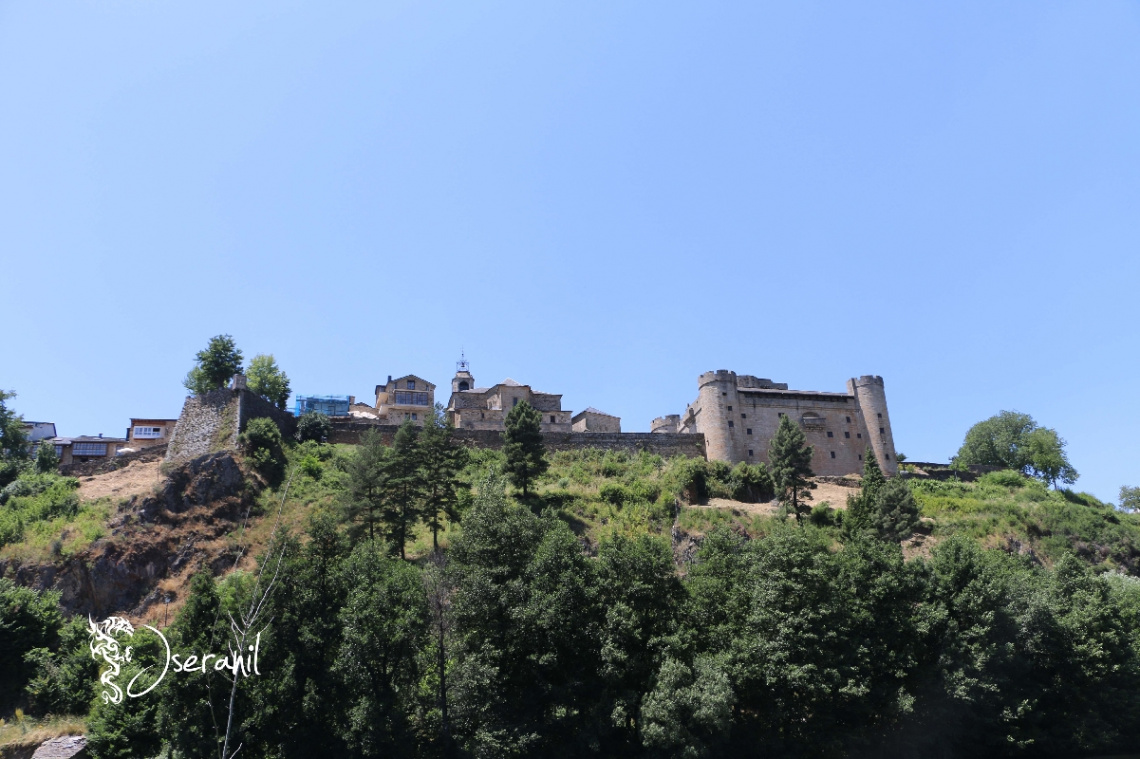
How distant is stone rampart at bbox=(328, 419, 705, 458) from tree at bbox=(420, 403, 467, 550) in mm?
15041

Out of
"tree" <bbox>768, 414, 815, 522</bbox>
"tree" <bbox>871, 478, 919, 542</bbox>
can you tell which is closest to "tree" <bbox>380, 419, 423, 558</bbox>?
"tree" <bbox>768, 414, 815, 522</bbox>

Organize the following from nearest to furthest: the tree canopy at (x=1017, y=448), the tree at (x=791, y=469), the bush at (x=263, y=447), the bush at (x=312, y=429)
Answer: the bush at (x=263, y=447), the tree at (x=791, y=469), the bush at (x=312, y=429), the tree canopy at (x=1017, y=448)

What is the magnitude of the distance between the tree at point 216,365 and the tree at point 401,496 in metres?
26.0

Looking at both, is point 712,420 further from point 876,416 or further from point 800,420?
point 876,416

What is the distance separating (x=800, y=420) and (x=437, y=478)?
36043 millimetres

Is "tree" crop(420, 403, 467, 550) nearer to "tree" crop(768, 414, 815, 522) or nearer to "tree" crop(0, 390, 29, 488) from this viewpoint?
"tree" crop(768, 414, 815, 522)

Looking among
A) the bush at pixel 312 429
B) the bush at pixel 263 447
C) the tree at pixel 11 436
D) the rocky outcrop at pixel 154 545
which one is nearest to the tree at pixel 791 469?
the bush at pixel 312 429

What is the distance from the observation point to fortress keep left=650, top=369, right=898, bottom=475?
63719 millimetres

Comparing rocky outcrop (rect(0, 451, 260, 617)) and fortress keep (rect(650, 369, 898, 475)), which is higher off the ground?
fortress keep (rect(650, 369, 898, 475))

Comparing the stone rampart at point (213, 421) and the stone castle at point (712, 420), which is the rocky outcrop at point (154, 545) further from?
the stone castle at point (712, 420)

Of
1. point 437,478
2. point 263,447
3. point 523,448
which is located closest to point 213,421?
point 263,447

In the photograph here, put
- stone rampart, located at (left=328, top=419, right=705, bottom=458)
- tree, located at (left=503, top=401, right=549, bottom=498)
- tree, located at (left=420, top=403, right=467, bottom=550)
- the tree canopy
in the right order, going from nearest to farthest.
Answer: tree, located at (left=420, top=403, right=467, bottom=550)
tree, located at (left=503, top=401, right=549, bottom=498)
stone rampart, located at (left=328, top=419, right=705, bottom=458)
the tree canopy

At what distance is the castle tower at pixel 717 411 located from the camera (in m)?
62.6

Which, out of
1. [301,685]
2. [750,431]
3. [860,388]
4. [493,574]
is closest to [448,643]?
[493,574]
